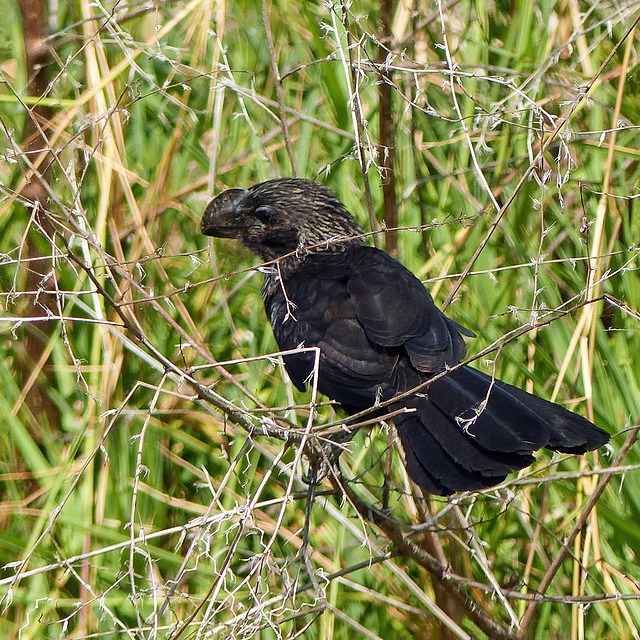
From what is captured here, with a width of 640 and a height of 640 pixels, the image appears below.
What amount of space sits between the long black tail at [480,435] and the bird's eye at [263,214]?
980 mm

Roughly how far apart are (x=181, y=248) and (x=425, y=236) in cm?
81

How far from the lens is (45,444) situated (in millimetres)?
2564

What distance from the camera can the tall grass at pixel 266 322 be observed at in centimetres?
222

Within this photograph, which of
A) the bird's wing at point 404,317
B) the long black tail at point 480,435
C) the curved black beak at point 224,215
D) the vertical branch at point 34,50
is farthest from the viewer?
the vertical branch at point 34,50

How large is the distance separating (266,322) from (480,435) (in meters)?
1.10

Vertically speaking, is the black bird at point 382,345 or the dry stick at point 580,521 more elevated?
the black bird at point 382,345

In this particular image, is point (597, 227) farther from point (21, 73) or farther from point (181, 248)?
point (21, 73)

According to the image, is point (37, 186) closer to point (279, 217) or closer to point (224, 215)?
point (224, 215)

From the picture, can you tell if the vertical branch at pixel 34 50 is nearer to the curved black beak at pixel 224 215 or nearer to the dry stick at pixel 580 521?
the curved black beak at pixel 224 215

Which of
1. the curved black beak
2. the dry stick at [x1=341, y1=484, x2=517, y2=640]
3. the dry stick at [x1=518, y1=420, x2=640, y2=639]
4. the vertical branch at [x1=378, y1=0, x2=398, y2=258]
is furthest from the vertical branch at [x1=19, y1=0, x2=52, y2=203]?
the dry stick at [x1=518, y1=420, x2=640, y2=639]

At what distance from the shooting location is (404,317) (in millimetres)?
2201

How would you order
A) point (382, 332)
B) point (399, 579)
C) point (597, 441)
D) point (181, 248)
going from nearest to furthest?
point (597, 441), point (382, 332), point (399, 579), point (181, 248)

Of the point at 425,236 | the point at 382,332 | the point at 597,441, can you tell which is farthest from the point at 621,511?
the point at 425,236

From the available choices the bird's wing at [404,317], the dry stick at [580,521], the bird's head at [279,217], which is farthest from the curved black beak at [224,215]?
the dry stick at [580,521]
